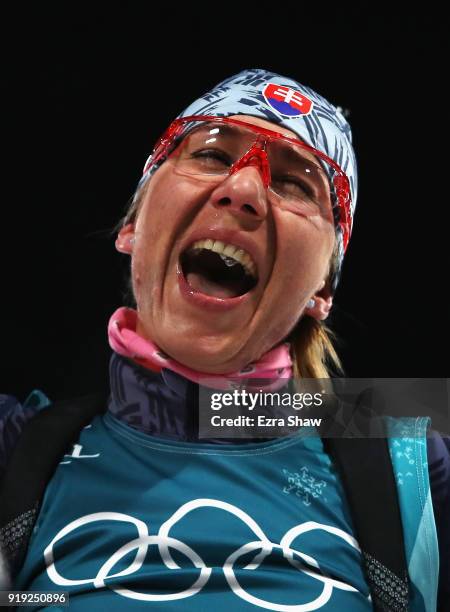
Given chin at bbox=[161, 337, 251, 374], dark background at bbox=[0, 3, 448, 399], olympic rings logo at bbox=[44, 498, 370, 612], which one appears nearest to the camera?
olympic rings logo at bbox=[44, 498, 370, 612]

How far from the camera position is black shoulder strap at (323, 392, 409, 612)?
81cm

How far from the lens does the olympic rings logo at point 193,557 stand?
0.74 m

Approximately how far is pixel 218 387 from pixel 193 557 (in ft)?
0.85

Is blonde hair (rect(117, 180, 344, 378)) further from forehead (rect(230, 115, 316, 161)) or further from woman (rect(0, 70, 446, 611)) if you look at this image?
forehead (rect(230, 115, 316, 161))

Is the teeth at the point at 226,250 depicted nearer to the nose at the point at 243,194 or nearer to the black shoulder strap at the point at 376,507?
the nose at the point at 243,194

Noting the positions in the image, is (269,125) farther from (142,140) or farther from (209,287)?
(142,140)

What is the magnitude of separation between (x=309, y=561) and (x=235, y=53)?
117 centimetres

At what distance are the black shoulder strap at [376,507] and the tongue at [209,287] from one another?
0.89ft

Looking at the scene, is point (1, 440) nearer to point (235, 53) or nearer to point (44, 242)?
point (44, 242)

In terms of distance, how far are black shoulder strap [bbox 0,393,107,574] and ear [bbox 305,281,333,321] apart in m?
0.40

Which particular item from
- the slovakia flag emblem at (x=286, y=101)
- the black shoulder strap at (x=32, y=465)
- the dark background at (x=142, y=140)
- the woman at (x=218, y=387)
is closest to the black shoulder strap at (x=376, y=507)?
the woman at (x=218, y=387)

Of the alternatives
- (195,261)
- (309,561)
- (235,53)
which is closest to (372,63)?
(235,53)

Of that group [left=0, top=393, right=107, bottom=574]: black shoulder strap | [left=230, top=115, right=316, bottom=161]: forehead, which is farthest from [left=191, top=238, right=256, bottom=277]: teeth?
[left=0, top=393, right=107, bottom=574]: black shoulder strap

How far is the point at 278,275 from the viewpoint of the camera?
0.93 metres
